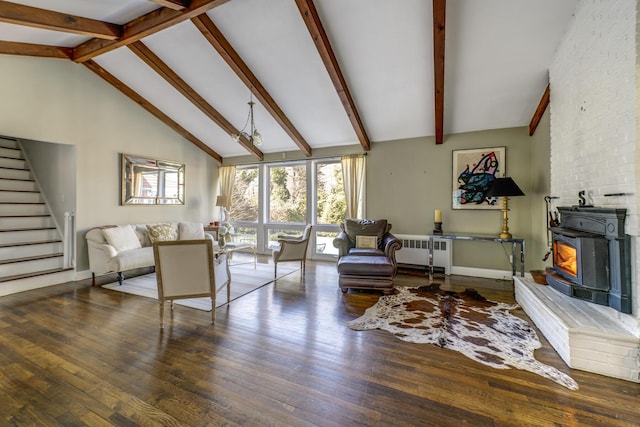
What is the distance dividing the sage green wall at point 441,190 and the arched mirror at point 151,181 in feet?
13.9

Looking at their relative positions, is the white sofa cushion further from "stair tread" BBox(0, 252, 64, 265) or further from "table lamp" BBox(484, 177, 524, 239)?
"table lamp" BBox(484, 177, 524, 239)

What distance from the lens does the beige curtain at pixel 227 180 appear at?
679cm

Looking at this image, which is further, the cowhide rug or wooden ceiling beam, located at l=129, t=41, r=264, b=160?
wooden ceiling beam, located at l=129, t=41, r=264, b=160

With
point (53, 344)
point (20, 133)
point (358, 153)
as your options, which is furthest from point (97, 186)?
point (358, 153)

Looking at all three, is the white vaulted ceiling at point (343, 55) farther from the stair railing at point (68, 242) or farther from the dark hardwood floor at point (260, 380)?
the dark hardwood floor at point (260, 380)

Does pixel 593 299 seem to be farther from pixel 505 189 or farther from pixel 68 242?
pixel 68 242

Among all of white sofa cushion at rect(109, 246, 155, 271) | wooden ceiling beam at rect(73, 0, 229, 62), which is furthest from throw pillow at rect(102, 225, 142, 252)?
wooden ceiling beam at rect(73, 0, 229, 62)

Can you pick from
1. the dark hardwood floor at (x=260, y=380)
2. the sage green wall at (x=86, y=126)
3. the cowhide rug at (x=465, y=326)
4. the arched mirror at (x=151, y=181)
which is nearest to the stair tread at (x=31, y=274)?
the sage green wall at (x=86, y=126)

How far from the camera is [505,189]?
3732 mm

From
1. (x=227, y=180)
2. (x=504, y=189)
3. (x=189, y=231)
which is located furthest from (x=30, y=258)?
(x=504, y=189)

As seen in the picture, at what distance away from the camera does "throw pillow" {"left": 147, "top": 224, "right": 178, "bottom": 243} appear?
191 inches

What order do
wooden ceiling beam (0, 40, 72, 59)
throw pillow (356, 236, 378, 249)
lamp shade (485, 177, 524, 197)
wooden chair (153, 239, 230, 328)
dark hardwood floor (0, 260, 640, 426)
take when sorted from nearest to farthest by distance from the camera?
dark hardwood floor (0, 260, 640, 426), wooden chair (153, 239, 230, 328), wooden ceiling beam (0, 40, 72, 59), lamp shade (485, 177, 524, 197), throw pillow (356, 236, 378, 249)

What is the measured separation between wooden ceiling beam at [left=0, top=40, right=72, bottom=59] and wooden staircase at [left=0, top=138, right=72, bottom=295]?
6.59 ft

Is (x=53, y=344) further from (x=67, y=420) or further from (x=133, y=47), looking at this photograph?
(x=133, y=47)
